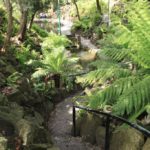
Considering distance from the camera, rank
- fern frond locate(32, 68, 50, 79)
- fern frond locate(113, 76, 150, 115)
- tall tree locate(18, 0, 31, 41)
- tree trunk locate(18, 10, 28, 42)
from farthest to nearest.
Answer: tree trunk locate(18, 10, 28, 42) < tall tree locate(18, 0, 31, 41) < fern frond locate(32, 68, 50, 79) < fern frond locate(113, 76, 150, 115)

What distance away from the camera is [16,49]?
10.9m

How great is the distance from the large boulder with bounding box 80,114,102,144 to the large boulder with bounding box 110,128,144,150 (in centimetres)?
67

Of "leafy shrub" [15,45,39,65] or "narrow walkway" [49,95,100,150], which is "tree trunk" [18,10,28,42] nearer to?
"leafy shrub" [15,45,39,65]

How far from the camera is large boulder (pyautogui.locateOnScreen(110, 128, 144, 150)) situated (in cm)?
442

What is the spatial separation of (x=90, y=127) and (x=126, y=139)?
45.8 inches

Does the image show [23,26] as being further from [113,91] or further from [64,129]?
[113,91]

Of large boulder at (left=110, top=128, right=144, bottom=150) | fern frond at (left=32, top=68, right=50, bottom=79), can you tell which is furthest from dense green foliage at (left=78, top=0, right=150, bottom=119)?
fern frond at (left=32, top=68, right=50, bottom=79)

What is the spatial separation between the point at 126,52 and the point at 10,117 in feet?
6.18

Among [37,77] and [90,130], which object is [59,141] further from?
[37,77]

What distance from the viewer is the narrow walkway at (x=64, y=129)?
556 cm

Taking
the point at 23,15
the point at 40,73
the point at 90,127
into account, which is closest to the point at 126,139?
the point at 90,127

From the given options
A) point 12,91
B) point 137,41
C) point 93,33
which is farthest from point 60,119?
point 93,33

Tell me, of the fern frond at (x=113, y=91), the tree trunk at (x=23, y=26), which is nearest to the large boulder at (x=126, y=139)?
the fern frond at (x=113, y=91)

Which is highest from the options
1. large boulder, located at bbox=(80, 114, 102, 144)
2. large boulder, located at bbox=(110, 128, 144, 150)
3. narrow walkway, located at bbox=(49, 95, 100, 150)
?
large boulder, located at bbox=(110, 128, 144, 150)
